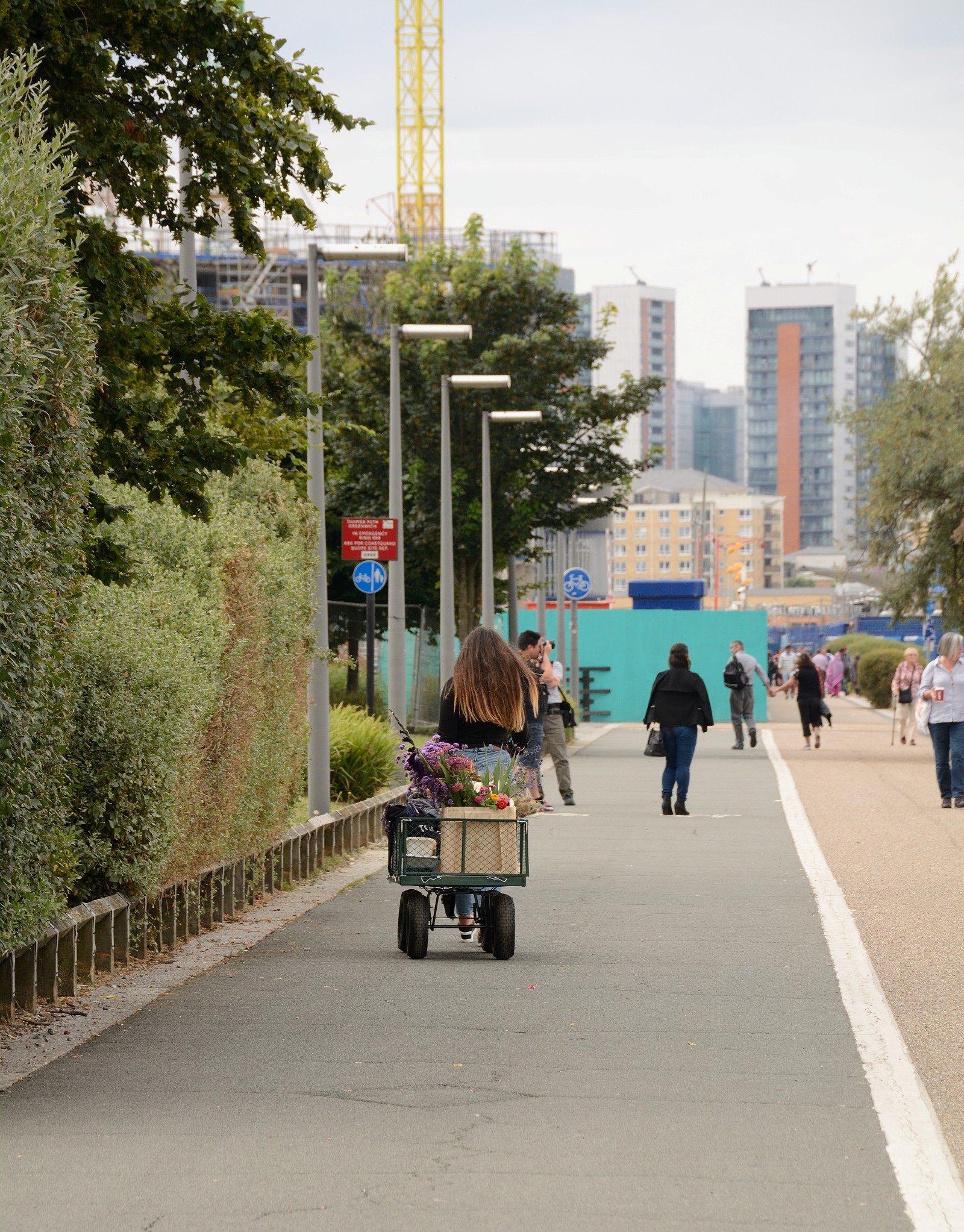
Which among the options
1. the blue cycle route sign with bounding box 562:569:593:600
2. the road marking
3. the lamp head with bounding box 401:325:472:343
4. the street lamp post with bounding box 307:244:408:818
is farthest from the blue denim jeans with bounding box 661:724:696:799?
the blue cycle route sign with bounding box 562:569:593:600

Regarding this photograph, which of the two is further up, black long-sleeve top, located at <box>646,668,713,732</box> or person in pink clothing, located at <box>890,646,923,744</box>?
black long-sleeve top, located at <box>646,668,713,732</box>

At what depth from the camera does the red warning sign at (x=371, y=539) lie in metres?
20.7

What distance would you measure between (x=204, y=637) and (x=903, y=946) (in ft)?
13.6

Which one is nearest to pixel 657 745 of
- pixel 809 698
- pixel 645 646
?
pixel 809 698

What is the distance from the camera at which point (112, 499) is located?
10766 mm

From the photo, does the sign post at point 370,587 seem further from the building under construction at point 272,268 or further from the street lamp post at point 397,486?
the building under construction at point 272,268

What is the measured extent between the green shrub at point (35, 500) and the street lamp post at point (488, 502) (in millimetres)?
22658

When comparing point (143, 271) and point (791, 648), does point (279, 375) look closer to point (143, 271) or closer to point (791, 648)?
point (143, 271)

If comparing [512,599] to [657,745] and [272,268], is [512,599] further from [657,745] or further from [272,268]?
[272,268]

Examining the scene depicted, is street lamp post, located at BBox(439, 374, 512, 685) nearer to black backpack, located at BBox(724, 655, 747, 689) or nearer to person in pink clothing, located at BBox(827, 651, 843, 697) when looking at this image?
black backpack, located at BBox(724, 655, 747, 689)

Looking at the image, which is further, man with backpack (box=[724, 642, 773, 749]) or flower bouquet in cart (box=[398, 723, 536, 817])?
man with backpack (box=[724, 642, 773, 749])

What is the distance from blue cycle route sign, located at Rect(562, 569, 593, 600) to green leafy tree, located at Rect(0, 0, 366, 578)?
97.2ft

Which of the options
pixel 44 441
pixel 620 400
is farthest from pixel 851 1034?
pixel 620 400

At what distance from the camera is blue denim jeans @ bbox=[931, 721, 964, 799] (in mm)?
18438
